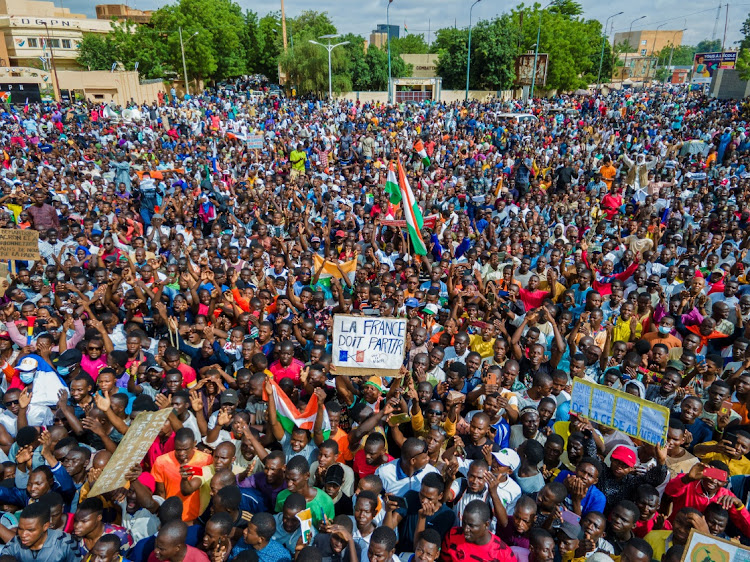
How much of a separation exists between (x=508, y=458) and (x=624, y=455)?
0.80m

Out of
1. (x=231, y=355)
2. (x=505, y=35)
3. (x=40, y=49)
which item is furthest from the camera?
(x=40, y=49)

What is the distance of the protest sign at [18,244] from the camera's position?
6.77 meters

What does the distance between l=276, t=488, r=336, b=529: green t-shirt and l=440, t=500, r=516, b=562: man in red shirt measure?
2.92 ft

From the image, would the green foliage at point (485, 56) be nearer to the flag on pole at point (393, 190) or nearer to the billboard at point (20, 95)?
the billboard at point (20, 95)

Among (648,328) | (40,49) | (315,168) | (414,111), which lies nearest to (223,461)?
(648,328)

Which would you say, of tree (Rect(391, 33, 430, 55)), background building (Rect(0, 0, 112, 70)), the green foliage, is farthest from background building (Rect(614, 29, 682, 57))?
background building (Rect(0, 0, 112, 70))

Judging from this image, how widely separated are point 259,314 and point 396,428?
261 cm

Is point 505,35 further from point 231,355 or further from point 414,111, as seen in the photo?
point 231,355

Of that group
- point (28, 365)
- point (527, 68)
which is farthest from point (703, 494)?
point (527, 68)

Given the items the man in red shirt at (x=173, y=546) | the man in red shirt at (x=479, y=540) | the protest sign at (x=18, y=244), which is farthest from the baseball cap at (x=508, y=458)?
the protest sign at (x=18, y=244)

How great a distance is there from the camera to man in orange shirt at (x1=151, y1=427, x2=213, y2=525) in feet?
12.7

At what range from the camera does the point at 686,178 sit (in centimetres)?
1320

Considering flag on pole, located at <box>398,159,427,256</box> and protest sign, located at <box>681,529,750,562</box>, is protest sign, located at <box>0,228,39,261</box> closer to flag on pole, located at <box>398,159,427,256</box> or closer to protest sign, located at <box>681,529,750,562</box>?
flag on pole, located at <box>398,159,427,256</box>

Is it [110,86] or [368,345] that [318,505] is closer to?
[368,345]
